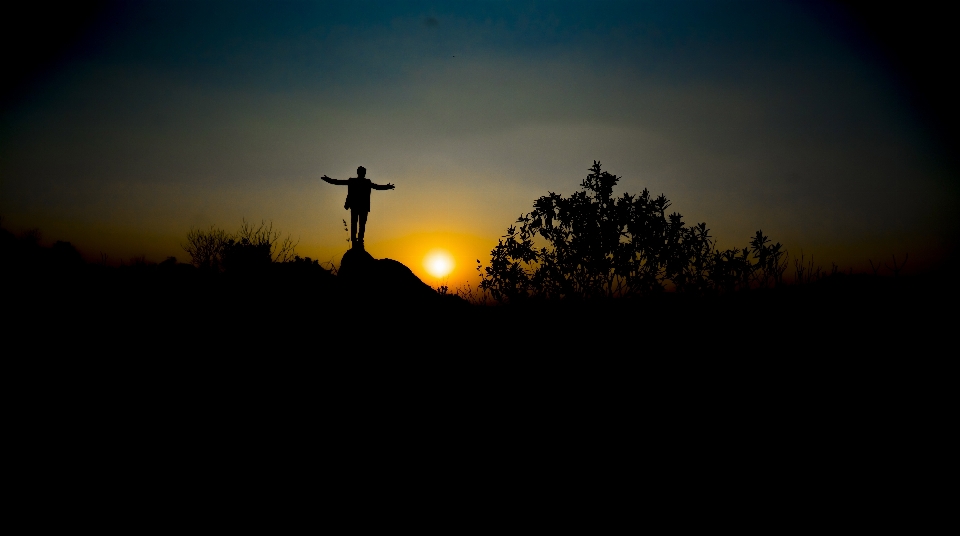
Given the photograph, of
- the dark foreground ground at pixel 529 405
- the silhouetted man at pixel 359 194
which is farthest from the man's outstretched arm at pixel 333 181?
the dark foreground ground at pixel 529 405

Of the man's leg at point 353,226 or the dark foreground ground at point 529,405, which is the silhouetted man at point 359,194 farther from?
the dark foreground ground at point 529,405

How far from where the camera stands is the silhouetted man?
14.8 meters

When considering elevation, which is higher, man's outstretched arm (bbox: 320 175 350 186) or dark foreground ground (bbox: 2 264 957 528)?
man's outstretched arm (bbox: 320 175 350 186)

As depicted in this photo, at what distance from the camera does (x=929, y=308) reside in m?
6.95

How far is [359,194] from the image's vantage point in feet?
48.6

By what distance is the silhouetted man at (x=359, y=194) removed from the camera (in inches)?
582

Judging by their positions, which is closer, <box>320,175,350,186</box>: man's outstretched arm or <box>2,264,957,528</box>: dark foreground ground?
<box>2,264,957,528</box>: dark foreground ground

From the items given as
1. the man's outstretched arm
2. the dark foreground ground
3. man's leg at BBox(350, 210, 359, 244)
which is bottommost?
the dark foreground ground

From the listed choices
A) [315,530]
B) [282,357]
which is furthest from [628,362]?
[282,357]

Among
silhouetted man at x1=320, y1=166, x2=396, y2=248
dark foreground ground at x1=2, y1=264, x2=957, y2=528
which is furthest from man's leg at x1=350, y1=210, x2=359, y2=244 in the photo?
dark foreground ground at x1=2, y1=264, x2=957, y2=528

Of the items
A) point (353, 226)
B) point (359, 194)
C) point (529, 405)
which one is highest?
point (359, 194)

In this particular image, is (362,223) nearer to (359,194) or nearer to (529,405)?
(359,194)

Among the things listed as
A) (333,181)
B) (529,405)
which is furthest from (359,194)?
(529,405)

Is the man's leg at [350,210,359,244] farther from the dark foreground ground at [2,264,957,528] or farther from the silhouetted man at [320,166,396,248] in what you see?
the dark foreground ground at [2,264,957,528]
